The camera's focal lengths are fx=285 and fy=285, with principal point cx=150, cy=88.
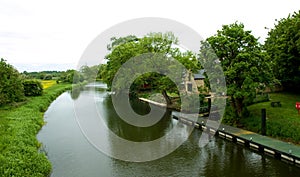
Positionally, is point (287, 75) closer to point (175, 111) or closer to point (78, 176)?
point (175, 111)

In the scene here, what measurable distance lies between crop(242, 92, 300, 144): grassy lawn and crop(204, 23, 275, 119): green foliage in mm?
1282

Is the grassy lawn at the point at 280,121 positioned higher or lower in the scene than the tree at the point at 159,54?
lower

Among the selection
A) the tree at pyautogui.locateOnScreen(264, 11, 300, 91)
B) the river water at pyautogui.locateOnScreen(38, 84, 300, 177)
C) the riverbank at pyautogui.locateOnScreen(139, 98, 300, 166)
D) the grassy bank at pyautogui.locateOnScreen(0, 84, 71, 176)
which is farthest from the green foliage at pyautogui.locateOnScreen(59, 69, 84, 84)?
the riverbank at pyautogui.locateOnScreen(139, 98, 300, 166)

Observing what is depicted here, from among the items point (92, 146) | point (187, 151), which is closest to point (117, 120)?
point (92, 146)

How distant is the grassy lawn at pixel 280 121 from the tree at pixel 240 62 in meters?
1.22

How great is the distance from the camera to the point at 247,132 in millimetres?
18641

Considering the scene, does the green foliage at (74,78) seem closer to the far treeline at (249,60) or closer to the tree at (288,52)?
the far treeline at (249,60)

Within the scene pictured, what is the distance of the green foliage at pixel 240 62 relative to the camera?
61.0 ft

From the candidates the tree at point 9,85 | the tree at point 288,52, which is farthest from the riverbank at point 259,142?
the tree at point 9,85

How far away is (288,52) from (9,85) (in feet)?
87.0

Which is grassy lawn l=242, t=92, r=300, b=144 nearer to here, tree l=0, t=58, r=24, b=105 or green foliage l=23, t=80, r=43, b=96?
tree l=0, t=58, r=24, b=105

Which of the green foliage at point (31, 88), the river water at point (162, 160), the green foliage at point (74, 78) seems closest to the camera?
the river water at point (162, 160)

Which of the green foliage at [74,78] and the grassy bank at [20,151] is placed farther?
the green foliage at [74,78]

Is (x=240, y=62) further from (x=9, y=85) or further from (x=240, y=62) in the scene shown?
(x=9, y=85)
